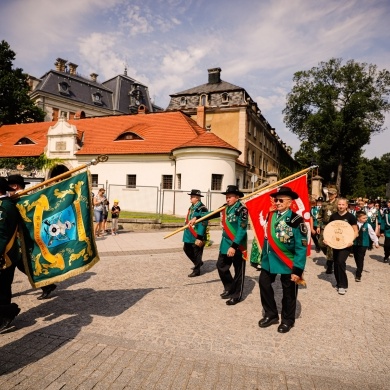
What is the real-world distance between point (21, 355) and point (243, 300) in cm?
365

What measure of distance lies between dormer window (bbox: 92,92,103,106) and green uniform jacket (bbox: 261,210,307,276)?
184 ft

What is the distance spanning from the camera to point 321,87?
127ft

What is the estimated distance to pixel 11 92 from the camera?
3878 cm

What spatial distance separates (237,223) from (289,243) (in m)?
1.45

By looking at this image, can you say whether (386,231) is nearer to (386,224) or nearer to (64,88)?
(386,224)

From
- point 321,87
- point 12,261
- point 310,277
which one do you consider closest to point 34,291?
point 12,261

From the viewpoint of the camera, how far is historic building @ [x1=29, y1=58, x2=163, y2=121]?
49.0 metres

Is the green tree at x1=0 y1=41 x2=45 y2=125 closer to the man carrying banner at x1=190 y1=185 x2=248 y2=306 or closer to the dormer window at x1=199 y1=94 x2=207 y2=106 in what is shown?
the dormer window at x1=199 y1=94 x2=207 y2=106

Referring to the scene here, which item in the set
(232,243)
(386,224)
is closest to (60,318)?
(232,243)

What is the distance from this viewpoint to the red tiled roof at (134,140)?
83.8 ft

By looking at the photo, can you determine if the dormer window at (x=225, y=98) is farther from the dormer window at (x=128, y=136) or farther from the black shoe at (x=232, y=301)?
the black shoe at (x=232, y=301)

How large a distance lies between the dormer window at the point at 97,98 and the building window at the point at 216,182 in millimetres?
39228

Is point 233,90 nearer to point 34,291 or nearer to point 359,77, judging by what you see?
point 359,77

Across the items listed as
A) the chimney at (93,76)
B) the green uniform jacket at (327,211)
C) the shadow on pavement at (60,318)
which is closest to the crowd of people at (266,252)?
the shadow on pavement at (60,318)
